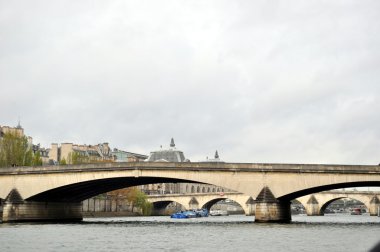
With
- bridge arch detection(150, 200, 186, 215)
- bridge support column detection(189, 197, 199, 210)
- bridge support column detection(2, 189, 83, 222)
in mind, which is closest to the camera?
bridge support column detection(2, 189, 83, 222)

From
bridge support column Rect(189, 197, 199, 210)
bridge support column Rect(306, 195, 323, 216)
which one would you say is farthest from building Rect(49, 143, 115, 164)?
bridge support column Rect(306, 195, 323, 216)

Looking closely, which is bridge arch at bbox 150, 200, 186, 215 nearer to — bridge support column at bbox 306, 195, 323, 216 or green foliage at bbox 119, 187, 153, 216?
green foliage at bbox 119, 187, 153, 216

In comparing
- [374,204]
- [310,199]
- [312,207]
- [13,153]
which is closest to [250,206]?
[310,199]

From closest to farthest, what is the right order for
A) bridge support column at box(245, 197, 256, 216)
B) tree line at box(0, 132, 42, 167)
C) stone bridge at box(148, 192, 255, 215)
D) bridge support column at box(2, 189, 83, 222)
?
bridge support column at box(2, 189, 83, 222) < tree line at box(0, 132, 42, 167) < bridge support column at box(245, 197, 256, 216) < stone bridge at box(148, 192, 255, 215)

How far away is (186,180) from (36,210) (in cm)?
2228

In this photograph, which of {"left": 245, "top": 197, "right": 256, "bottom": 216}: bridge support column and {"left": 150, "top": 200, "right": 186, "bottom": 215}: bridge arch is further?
{"left": 150, "top": 200, "right": 186, "bottom": 215}: bridge arch

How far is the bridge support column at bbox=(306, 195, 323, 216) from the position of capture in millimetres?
155000

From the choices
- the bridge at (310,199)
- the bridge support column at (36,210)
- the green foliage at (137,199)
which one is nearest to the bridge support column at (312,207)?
the bridge at (310,199)

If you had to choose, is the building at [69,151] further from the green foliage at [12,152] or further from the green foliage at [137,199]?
the green foliage at [12,152]

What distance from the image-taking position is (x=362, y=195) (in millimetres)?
156125

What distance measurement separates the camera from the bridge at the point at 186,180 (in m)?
68.7

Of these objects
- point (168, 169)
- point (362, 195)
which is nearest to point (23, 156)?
point (168, 169)

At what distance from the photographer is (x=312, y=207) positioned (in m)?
155

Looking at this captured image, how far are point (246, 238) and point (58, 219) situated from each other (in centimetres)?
4438
